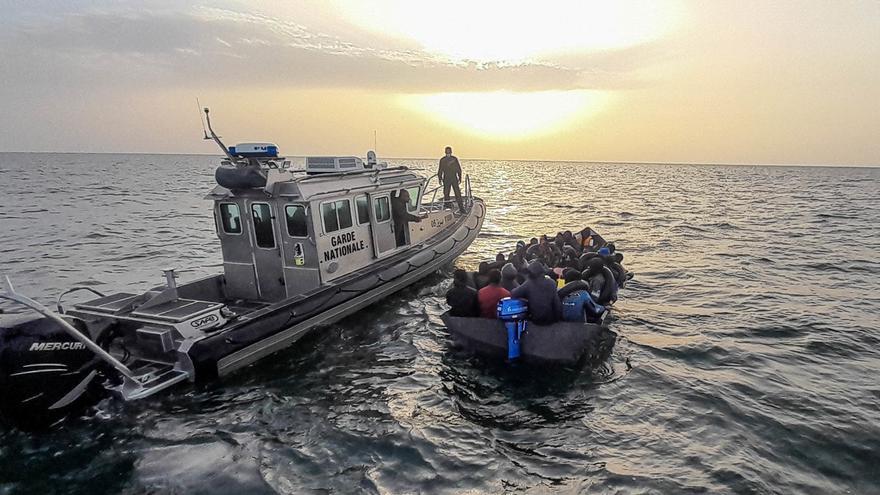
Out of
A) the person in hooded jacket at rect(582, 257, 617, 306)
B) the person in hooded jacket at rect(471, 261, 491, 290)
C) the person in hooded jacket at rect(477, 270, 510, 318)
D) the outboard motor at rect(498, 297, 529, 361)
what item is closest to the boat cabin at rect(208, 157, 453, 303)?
the person in hooded jacket at rect(471, 261, 491, 290)

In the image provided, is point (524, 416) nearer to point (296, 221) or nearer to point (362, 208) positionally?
point (296, 221)

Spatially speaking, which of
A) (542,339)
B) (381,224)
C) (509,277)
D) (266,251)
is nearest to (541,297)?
(542,339)

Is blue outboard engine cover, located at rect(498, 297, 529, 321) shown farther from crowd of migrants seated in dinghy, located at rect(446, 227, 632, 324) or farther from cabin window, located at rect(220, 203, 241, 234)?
cabin window, located at rect(220, 203, 241, 234)

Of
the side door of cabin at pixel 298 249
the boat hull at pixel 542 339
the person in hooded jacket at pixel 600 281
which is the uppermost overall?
the side door of cabin at pixel 298 249

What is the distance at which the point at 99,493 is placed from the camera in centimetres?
500

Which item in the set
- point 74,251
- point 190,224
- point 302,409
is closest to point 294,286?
point 302,409

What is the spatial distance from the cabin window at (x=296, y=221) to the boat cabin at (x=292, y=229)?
2 centimetres

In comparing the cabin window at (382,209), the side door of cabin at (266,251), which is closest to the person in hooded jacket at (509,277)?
the cabin window at (382,209)

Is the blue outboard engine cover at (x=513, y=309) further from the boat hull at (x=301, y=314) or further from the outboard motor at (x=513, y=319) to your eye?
the boat hull at (x=301, y=314)

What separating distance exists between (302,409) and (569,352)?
4.05m

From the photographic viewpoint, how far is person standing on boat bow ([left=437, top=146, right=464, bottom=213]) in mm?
15738

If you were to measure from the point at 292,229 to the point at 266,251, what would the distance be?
70cm

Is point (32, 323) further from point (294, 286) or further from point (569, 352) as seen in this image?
point (569, 352)

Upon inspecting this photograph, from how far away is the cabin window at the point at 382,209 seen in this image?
431 inches
